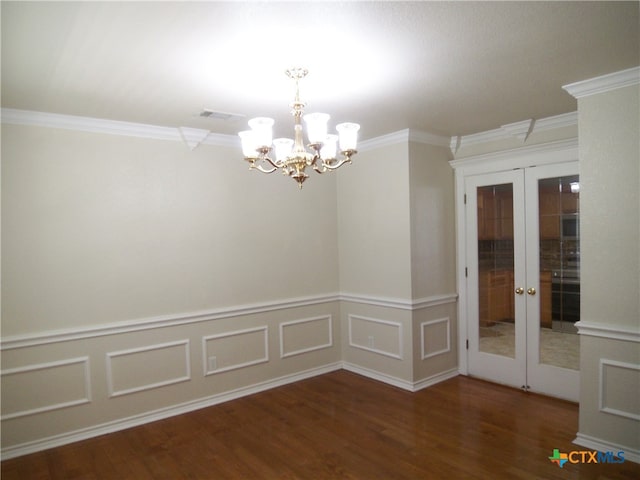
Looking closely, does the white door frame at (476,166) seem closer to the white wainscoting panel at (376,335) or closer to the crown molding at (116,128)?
the white wainscoting panel at (376,335)

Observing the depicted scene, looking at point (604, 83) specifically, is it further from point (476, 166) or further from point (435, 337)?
point (435, 337)

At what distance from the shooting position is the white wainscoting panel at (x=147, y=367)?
3.52 m

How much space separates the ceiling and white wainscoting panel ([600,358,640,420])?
1.91 metres

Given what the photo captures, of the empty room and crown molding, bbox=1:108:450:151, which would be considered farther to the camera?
crown molding, bbox=1:108:450:151

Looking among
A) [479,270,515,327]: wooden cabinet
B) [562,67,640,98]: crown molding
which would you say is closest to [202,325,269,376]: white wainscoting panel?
[479,270,515,327]: wooden cabinet

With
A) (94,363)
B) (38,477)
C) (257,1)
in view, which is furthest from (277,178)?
(38,477)

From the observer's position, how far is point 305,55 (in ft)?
7.72

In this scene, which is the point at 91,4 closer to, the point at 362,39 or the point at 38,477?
the point at 362,39

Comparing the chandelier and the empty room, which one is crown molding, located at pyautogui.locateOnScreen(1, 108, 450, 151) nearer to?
the empty room

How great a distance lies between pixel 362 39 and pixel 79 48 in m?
1.45

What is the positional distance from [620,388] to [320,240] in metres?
2.96

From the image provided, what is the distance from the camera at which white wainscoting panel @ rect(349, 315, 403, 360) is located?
439 centimetres

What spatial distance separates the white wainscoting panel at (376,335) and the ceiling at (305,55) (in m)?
2.20

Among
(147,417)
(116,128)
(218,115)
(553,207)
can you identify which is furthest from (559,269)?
(116,128)
